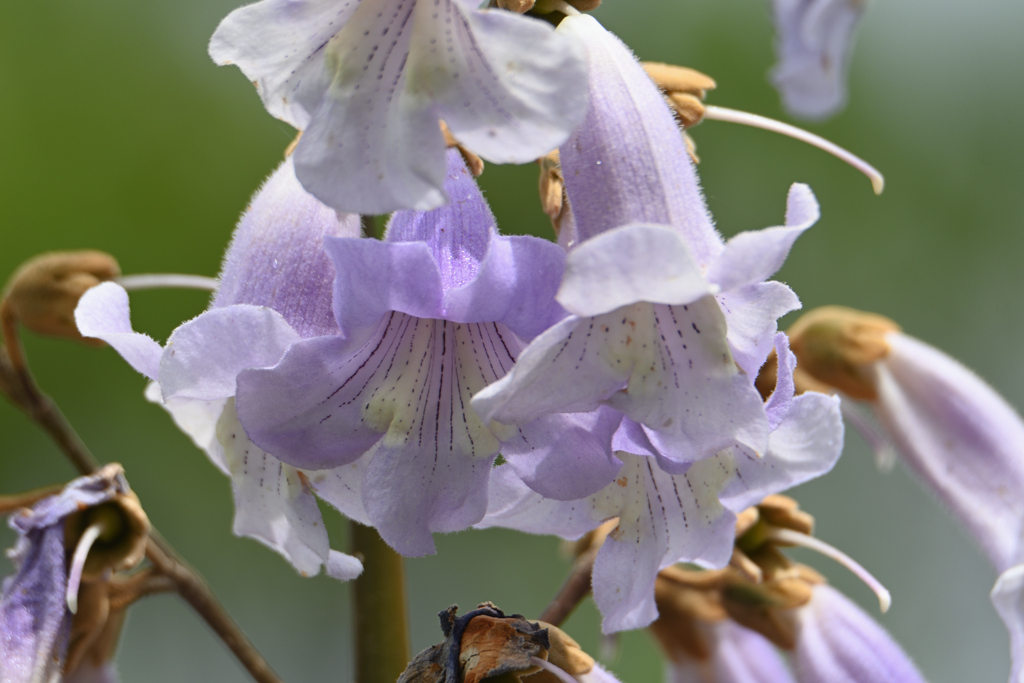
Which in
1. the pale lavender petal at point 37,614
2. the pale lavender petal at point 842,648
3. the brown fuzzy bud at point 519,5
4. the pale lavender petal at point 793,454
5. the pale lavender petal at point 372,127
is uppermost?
the brown fuzzy bud at point 519,5

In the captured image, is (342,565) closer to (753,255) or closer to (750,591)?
(753,255)

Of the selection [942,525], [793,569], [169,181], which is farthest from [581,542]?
[942,525]

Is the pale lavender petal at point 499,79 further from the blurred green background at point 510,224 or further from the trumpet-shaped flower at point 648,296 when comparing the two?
the blurred green background at point 510,224

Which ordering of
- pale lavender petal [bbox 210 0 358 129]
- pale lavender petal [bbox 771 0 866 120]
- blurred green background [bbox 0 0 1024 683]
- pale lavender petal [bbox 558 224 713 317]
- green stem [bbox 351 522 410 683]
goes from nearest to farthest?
pale lavender petal [bbox 558 224 713 317] → pale lavender petal [bbox 210 0 358 129] → green stem [bbox 351 522 410 683] → pale lavender petal [bbox 771 0 866 120] → blurred green background [bbox 0 0 1024 683]

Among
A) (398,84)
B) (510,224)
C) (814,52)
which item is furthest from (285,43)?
(510,224)

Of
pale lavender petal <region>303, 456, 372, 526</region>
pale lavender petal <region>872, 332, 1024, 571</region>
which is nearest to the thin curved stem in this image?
pale lavender petal <region>872, 332, 1024, 571</region>

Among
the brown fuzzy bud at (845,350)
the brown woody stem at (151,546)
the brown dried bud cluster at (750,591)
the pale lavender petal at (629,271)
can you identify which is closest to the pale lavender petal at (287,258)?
the pale lavender petal at (629,271)

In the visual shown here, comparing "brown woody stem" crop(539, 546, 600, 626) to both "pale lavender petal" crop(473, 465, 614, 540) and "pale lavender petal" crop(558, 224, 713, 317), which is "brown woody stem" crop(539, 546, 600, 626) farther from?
"pale lavender petal" crop(558, 224, 713, 317)

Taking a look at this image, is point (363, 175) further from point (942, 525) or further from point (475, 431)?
point (942, 525)
